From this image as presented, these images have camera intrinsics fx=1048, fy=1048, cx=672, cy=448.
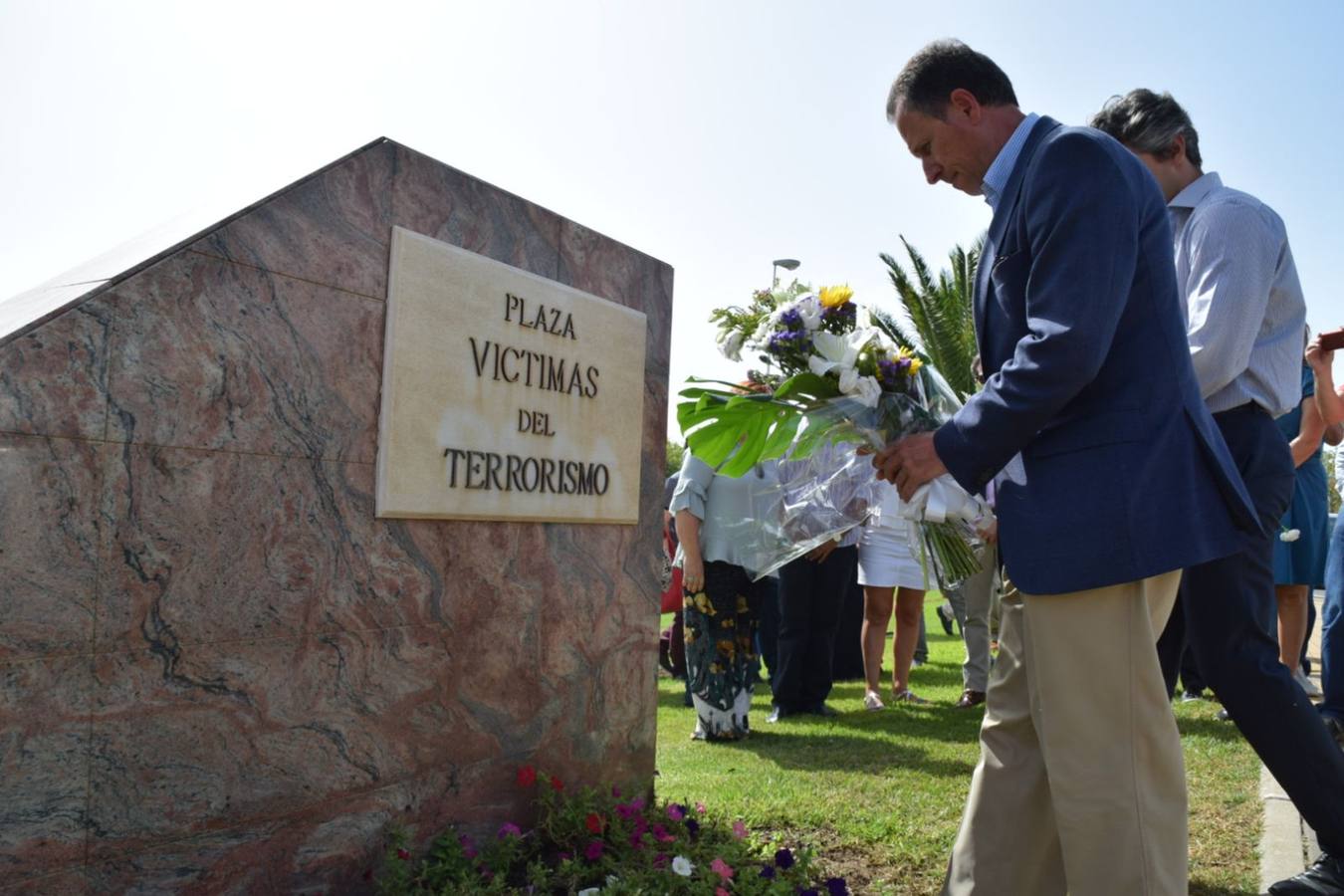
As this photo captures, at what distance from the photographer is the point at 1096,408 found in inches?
92.5

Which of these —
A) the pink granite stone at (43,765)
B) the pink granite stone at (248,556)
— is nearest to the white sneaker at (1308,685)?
the pink granite stone at (248,556)

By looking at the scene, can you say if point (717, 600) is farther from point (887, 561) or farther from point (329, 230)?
point (329, 230)

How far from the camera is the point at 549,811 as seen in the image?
3217mm

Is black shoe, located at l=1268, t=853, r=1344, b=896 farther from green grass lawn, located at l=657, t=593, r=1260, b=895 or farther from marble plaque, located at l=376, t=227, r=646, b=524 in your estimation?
marble plaque, located at l=376, t=227, r=646, b=524

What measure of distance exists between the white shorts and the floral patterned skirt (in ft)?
3.96

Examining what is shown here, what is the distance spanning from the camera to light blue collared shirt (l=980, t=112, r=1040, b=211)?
100 inches

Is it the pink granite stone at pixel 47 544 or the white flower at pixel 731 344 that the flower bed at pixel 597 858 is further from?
the white flower at pixel 731 344

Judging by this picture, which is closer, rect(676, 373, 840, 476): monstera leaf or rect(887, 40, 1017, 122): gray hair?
rect(887, 40, 1017, 122): gray hair

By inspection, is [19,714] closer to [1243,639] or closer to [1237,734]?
[1243,639]

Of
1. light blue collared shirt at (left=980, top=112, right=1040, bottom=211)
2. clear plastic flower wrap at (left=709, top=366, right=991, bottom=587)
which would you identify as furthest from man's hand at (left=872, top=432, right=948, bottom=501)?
light blue collared shirt at (left=980, top=112, right=1040, bottom=211)

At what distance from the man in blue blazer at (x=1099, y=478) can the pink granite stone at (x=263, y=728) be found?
1536mm

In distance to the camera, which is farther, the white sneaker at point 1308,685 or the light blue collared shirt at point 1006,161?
the white sneaker at point 1308,685

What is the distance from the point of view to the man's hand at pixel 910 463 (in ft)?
8.21

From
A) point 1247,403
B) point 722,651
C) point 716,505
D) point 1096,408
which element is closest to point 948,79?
point 1096,408
